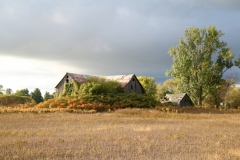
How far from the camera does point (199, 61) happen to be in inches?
2448

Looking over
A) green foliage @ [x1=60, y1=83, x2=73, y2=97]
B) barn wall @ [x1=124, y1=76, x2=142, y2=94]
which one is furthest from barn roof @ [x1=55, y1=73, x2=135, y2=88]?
green foliage @ [x1=60, y1=83, x2=73, y2=97]

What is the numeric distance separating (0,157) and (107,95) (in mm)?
37471

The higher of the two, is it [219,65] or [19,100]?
[219,65]

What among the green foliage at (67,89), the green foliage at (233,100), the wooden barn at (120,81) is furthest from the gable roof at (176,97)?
the green foliage at (67,89)

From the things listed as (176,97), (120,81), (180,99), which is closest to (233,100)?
(180,99)

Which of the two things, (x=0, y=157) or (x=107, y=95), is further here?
(x=107, y=95)

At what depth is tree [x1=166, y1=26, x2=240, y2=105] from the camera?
60.8 meters

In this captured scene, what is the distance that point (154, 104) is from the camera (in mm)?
50188

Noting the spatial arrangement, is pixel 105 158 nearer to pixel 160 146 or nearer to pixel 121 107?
pixel 160 146

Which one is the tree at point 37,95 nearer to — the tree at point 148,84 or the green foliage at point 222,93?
the tree at point 148,84

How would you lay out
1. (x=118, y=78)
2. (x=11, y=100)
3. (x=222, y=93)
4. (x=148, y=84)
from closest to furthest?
(x=118, y=78)
(x=11, y=100)
(x=222, y=93)
(x=148, y=84)

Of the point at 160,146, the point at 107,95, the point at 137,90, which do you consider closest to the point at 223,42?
the point at 137,90

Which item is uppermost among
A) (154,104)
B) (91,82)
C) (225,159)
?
(91,82)

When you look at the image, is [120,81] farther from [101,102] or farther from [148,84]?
[148,84]
